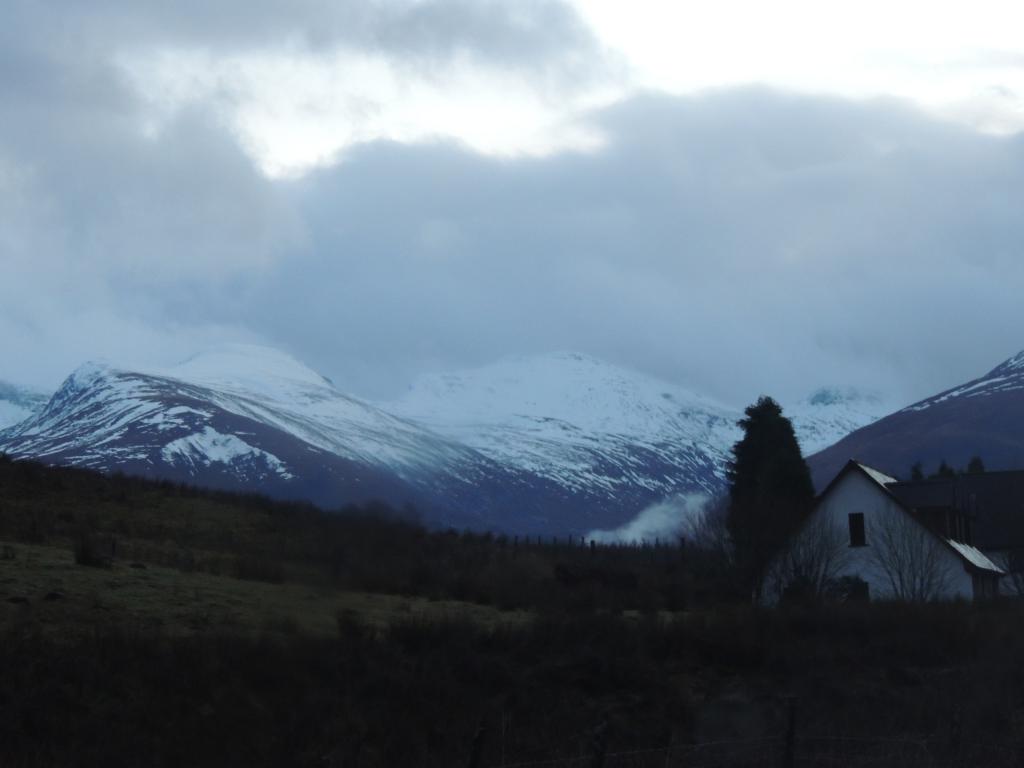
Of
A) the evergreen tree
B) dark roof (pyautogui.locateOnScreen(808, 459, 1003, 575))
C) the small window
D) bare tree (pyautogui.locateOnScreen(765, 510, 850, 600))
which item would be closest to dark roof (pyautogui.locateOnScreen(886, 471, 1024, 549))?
dark roof (pyautogui.locateOnScreen(808, 459, 1003, 575))

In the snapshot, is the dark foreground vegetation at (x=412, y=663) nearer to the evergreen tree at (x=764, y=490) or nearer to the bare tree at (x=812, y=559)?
the bare tree at (x=812, y=559)

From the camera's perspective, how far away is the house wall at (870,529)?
55438 mm

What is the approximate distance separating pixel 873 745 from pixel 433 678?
28.2 feet

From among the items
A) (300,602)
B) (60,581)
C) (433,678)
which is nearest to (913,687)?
(433,678)

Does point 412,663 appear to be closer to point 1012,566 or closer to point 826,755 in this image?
point 826,755

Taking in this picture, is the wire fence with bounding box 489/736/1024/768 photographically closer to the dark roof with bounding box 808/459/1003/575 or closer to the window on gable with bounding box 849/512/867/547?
the dark roof with bounding box 808/459/1003/575

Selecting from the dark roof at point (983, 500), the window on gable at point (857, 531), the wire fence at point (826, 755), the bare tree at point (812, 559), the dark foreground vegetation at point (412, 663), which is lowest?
the wire fence at point (826, 755)

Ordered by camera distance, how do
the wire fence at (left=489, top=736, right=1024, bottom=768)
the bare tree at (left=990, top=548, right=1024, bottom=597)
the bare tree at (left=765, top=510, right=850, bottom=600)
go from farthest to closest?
1. the bare tree at (left=990, top=548, right=1024, bottom=597)
2. the bare tree at (left=765, top=510, right=850, bottom=600)
3. the wire fence at (left=489, top=736, right=1024, bottom=768)

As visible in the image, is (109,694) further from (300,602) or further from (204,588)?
(204,588)

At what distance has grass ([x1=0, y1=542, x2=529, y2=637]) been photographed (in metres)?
27.0

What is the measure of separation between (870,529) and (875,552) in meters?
1.00

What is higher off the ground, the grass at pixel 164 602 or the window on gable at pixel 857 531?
the window on gable at pixel 857 531

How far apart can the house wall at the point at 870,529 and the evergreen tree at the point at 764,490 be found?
1238 millimetres

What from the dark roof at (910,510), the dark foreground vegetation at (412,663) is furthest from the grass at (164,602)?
the dark roof at (910,510)
